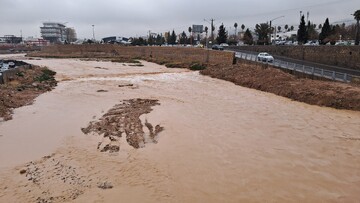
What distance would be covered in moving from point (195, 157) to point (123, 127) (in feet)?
16.8

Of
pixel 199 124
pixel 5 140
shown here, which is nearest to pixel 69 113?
pixel 5 140

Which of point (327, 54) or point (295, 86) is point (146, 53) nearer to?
point (327, 54)

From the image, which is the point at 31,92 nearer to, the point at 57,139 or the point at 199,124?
the point at 57,139

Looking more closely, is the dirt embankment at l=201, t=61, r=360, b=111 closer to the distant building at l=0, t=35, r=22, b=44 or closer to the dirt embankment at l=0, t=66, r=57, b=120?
the dirt embankment at l=0, t=66, r=57, b=120

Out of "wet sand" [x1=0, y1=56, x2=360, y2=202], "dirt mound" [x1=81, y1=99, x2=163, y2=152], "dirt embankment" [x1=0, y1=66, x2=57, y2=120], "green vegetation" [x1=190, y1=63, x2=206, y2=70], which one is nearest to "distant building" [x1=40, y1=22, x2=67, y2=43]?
"green vegetation" [x1=190, y1=63, x2=206, y2=70]

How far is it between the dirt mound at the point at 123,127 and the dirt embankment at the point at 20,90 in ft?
19.1

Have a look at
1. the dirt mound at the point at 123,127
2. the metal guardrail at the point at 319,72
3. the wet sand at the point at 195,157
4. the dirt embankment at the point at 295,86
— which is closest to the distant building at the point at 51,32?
the dirt embankment at the point at 295,86

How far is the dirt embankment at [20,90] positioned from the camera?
20764 mm

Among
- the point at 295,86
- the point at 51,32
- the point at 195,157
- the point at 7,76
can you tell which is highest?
the point at 51,32

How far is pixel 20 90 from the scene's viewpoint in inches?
1089

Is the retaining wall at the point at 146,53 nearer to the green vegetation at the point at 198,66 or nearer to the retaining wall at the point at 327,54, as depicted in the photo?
the green vegetation at the point at 198,66

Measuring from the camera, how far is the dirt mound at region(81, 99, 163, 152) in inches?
534

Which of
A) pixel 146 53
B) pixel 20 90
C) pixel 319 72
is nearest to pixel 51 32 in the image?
pixel 146 53

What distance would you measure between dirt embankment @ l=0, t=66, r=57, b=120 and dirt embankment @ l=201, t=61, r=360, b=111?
19.0 m
